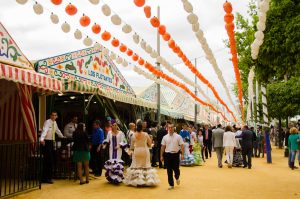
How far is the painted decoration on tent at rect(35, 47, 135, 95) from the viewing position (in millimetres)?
12992

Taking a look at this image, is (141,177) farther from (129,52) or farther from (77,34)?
(77,34)

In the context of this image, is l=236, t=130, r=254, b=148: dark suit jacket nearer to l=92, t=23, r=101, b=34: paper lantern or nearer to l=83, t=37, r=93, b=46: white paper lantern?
l=83, t=37, r=93, b=46: white paper lantern

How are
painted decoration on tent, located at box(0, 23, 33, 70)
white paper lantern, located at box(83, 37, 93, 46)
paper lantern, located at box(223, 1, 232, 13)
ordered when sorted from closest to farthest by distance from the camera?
→ paper lantern, located at box(223, 1, 232, 13) → painted decoration on tent, located at box(0, 23, 33, 70) → white paper lantern, located at box(83, 37, 93, 46)

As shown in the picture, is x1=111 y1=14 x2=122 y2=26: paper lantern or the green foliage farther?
the green foliage

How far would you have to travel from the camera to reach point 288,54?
9.73 m

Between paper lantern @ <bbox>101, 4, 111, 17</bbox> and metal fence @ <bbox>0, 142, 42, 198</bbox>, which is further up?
paper lantern @ <bbox>101, 4, 111, 17</bbox>

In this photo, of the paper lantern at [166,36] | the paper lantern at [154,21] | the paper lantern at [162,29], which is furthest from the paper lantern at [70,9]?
the paper lantern at [166,36]

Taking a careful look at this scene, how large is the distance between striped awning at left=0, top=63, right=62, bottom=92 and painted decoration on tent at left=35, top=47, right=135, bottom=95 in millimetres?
2366

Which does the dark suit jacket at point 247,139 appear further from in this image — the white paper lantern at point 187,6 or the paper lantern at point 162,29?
the white paper lantern at point 187,6

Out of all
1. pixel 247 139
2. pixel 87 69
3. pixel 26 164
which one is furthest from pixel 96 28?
pixel 247 139

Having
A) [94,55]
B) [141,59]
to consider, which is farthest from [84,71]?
[141,59]

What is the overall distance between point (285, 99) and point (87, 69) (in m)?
16.0

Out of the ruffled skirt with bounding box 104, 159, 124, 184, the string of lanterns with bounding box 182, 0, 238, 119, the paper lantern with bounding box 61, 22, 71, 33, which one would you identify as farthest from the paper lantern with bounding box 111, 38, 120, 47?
the ruffled skirt with bounding box 104, 159, 124, 184

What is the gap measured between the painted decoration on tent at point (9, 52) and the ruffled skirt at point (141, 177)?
181 inches
